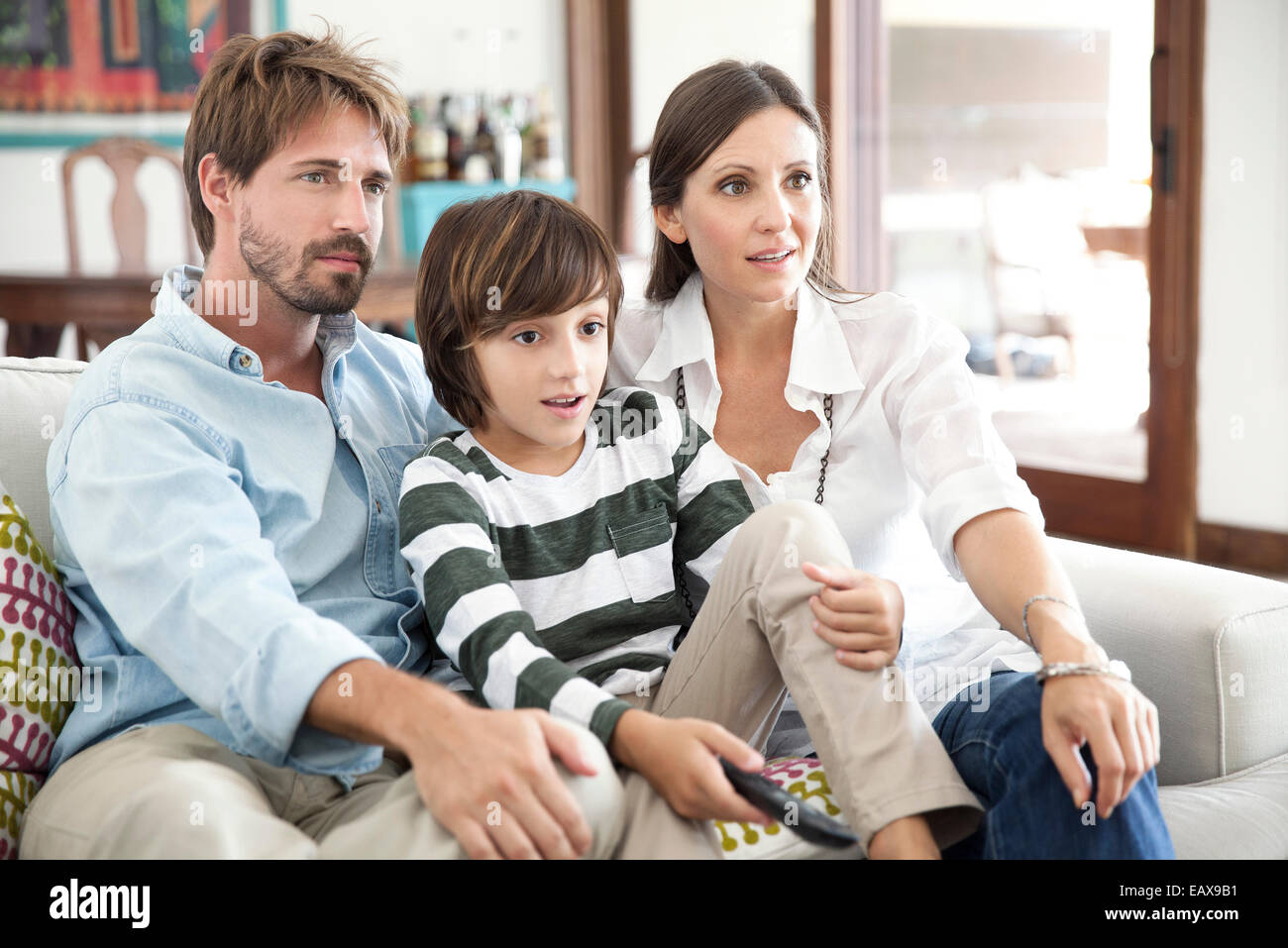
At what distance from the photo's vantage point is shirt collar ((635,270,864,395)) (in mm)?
1531

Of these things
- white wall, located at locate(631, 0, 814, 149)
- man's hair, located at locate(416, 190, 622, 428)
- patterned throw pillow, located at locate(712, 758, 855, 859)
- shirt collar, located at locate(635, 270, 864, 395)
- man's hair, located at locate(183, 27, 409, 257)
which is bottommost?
patterned throw pillow, located at locate(712, 758, 855, 859)

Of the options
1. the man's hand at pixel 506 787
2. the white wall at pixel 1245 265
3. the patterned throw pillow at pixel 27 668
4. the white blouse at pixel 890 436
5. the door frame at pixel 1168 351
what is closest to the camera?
the man's hand at pixel 506 787

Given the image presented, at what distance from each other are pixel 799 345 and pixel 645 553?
0.37m

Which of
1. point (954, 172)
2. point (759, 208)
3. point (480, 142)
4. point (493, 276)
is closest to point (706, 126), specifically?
point (759, 208)

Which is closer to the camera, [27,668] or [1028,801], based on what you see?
[1028,801]

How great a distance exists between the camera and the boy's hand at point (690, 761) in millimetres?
1010

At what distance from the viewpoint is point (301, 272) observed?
1406 millimetres

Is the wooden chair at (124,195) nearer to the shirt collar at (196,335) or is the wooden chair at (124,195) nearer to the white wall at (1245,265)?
the shirt collar at (196,335)

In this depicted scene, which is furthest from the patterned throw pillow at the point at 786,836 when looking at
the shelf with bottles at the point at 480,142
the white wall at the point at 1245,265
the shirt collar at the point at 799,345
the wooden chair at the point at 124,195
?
the shelf with bottles at the point at 480,142

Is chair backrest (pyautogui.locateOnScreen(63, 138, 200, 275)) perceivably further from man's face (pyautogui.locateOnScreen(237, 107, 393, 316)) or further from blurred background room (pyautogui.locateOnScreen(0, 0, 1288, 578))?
man's face (pyautogui.locateOnScreen(237, 107, 393, 316))

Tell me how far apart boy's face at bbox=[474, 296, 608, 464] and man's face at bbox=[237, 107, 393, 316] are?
212 mm

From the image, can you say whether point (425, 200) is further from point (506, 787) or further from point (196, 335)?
point (506, 787)

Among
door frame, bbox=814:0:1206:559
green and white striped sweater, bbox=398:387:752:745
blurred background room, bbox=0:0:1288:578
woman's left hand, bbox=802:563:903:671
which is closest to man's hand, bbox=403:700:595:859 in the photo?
green and white striped sweater, bbox=398:387:752:745
